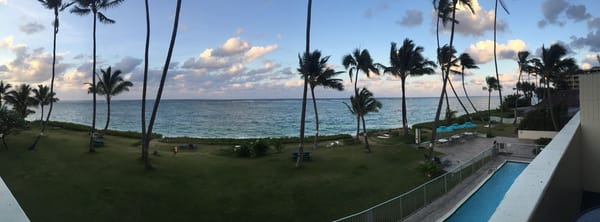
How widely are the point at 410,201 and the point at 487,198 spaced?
11.5 ft

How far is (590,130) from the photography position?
400 inches

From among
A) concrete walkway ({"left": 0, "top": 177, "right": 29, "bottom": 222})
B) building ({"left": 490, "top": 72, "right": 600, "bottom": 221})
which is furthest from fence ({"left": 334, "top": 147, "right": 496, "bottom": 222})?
concrete walkway ({"left": 0, "top": 177, "right": 29, "bottom": 222})

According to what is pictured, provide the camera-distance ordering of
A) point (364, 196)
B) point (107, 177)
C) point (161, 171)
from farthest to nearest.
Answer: point (161, 171)
point (107, 177)
point (364, 196)

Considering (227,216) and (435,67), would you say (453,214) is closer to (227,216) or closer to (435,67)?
(227,216)

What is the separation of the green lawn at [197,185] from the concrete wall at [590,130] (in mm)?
5882

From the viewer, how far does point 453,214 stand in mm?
9625

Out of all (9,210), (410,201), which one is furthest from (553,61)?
(9,210)

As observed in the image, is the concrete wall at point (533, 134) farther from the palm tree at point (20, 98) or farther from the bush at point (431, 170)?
the palm tree at point (20, 98)

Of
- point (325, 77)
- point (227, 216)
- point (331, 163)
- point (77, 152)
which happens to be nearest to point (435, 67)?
point (325, 77)

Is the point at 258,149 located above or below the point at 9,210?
below

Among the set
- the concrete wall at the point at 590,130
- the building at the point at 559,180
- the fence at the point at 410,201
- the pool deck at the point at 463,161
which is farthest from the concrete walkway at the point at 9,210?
the concrete wall at the point at 590,130

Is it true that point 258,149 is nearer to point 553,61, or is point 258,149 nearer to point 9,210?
point 9,210

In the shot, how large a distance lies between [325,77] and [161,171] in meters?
14.1

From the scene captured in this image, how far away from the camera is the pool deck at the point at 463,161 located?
33.2ft
